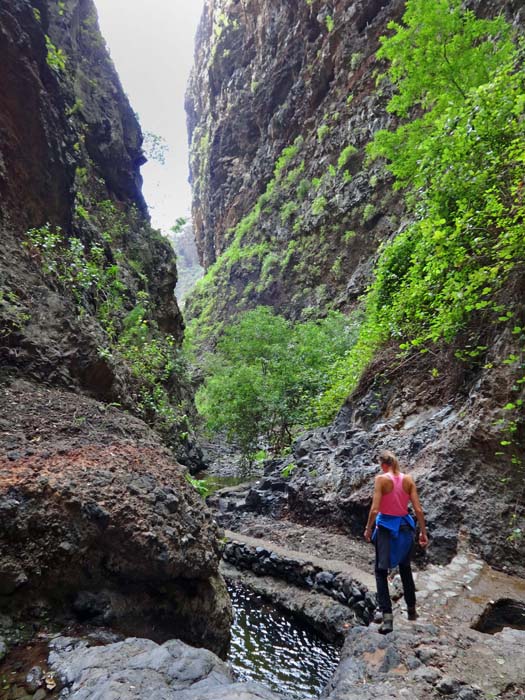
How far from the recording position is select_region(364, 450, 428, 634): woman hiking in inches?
173

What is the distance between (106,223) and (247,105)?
109 feet

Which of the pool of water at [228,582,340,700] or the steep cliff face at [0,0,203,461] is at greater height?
the steep cliff face at [0,0,203,461]

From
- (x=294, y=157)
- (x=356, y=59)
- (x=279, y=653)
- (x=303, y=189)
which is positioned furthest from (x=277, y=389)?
(x=294, y=157)

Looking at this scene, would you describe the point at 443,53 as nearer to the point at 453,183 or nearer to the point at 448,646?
the point at 453,183

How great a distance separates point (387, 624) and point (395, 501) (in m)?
1.27

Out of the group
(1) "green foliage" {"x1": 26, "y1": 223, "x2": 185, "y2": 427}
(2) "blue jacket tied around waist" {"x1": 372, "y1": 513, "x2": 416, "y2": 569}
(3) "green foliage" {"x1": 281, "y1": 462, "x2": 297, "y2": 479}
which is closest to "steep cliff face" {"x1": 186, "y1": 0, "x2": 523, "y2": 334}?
(3) "green foliage" {"x1": 281, "y1": 462, "x2": 297, "y2": 479}

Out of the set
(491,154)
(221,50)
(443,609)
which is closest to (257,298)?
(491,154)

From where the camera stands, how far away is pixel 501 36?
14094 millimetres

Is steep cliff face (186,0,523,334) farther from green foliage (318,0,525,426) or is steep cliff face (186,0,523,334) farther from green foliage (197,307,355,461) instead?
green foliage (318,0,525,426)

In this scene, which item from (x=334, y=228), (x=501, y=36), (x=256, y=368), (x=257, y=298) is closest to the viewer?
(x=501, y=36)

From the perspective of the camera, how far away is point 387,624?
4.31 m

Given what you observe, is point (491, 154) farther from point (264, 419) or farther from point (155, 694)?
point (264, 419)

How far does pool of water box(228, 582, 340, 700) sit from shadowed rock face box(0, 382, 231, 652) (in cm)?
117

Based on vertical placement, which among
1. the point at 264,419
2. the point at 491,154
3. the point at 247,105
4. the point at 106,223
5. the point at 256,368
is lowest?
the point at 264,419
